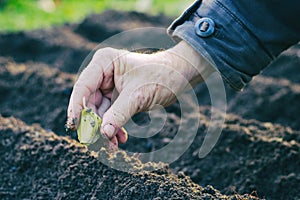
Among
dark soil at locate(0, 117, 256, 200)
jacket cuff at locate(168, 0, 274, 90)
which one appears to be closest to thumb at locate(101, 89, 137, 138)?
dark soil at locate(0, 117, 256, 200)

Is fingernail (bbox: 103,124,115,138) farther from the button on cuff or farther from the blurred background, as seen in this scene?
the blurred background

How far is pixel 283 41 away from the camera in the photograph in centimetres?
234

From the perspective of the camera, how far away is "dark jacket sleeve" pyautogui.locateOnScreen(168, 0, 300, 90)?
2.21 meters

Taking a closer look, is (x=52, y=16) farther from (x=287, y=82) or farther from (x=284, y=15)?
(x=284, y=15)

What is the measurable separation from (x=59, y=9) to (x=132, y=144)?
12.5ft

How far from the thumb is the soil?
0.88ft

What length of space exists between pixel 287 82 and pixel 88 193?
247cm

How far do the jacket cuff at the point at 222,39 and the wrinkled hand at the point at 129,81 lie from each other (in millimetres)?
75

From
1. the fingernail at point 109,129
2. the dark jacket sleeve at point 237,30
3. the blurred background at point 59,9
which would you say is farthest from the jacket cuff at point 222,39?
the blurred background at point 59,9

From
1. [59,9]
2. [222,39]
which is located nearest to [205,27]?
[222,39]

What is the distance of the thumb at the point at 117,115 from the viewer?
2.02 meters

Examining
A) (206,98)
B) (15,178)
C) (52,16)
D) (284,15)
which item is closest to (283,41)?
(284,15)

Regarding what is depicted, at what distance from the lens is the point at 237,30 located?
7.32 feet

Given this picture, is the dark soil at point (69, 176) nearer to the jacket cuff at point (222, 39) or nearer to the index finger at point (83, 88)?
the index finger at point (83, 88)
